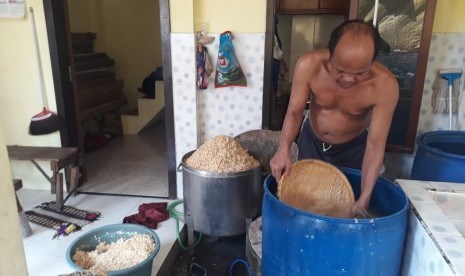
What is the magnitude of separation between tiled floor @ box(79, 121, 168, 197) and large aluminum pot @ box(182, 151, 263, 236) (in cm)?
75

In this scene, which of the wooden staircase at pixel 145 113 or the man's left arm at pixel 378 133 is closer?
the man's left arm at pixel 378 133

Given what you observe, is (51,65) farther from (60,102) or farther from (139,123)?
(139,123)

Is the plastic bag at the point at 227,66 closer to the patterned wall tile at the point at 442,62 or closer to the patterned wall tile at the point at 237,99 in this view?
the patterned wall tile at the point at 237,99

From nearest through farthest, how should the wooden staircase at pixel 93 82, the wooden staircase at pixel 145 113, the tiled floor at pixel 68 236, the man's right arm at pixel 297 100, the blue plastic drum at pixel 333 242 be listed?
the blue plastic drum at pixel 333 242 < the man's right arm at pixel 297 100 < the tiled floor at pixel 68 236 < the wooden staircase at pixel 93 82 < the wooden staircase at pixel 145 113

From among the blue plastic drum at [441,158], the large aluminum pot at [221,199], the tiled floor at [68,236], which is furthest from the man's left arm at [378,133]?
the tiled floor at [68,236]

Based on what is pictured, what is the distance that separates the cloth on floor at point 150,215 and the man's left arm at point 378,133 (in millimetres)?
1569

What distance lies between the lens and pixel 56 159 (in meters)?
2.39

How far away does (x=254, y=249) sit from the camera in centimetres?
169

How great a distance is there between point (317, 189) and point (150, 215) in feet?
4.87

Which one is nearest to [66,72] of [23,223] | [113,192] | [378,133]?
[113,192]

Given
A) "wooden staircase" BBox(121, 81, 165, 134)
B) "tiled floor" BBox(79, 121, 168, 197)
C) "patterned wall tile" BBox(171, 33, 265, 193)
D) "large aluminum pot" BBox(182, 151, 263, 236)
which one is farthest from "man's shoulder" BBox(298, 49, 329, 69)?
"wooden staircase" BBox(121, 81, 165, 134)

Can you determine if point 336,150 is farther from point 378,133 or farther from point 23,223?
point 23,223

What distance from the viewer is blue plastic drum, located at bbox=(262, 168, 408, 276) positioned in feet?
3.01

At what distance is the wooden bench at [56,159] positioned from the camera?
2.41m
